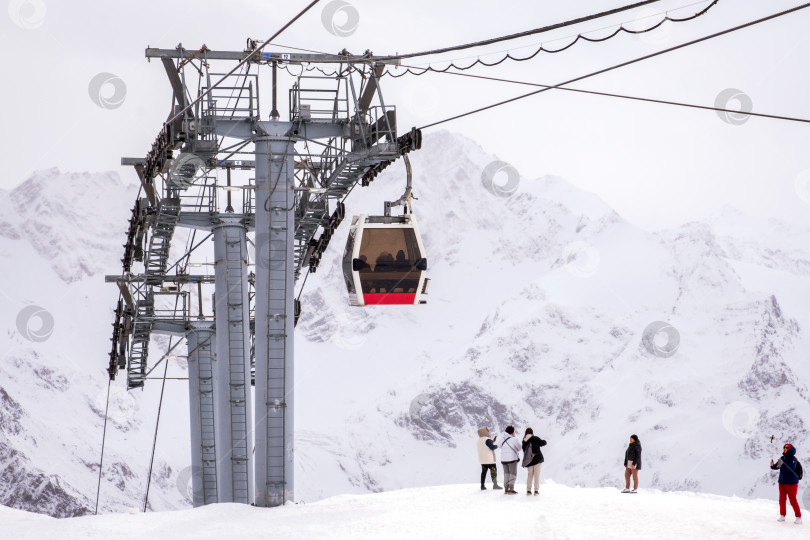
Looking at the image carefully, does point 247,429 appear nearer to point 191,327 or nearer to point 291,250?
point 191,327

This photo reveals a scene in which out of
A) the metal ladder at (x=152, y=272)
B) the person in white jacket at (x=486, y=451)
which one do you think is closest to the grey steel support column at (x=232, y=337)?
the metal ladder at (x=152, y=272)

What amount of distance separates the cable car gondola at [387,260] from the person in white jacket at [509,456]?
11.5ft

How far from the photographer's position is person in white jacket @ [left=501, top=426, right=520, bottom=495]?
74.9 ft

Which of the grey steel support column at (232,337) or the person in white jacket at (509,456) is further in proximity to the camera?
the grey steel support column at (232,337)

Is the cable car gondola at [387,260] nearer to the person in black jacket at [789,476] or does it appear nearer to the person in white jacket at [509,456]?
the person in white jacket at [509,456]

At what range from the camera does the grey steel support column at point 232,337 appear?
117 feet

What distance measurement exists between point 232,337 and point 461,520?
17.5 metres

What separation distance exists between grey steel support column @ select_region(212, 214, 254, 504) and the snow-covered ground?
12.1 metres

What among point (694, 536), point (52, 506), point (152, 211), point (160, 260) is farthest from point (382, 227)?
point (52, 506)

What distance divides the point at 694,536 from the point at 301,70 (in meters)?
14.7

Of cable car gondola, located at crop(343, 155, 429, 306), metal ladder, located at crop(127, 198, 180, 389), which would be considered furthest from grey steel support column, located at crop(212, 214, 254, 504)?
cable car gondola, located at crop(343, 155, 429, 306)

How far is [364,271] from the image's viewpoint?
22.5 meters

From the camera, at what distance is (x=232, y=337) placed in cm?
3584

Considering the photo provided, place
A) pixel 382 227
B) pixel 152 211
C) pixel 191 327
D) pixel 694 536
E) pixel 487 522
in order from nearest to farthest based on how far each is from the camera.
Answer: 1. pixel 694 536
2. pixel 487 522
3. pixel 382 227
4. pixel 152 211
5. pixel 191 327
